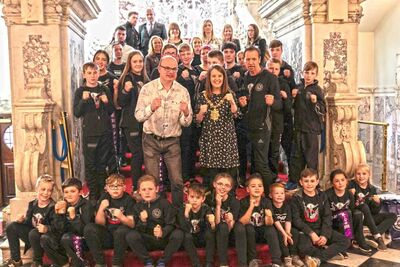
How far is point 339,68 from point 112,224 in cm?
324

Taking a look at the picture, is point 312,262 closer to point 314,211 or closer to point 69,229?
point 314,211

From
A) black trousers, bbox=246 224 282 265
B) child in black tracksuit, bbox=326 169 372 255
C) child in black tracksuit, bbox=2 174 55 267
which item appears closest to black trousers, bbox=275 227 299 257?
black trousers, bbox=246 224 282 265

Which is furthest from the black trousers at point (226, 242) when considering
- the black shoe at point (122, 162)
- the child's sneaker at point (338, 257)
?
the black shoe at point (122, 162)

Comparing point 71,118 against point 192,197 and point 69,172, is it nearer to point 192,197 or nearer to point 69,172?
point 69,172

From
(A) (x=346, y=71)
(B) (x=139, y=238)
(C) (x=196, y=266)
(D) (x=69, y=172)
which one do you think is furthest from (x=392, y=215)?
(D) (x=69, y=172)

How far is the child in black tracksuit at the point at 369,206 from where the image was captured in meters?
5.26

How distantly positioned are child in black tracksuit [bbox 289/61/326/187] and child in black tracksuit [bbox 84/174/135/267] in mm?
2093

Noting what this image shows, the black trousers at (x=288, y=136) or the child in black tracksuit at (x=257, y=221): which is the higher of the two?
the black trousers at (x=288, y=136)

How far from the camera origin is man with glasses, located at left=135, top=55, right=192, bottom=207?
15.6 ft

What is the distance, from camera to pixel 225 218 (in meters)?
4.69

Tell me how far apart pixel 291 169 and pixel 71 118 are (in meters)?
2.64

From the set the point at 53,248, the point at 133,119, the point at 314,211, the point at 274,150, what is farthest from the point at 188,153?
the point at 53,248

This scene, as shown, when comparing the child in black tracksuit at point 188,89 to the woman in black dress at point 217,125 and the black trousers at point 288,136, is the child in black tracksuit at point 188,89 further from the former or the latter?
the black trousers at point 288,136

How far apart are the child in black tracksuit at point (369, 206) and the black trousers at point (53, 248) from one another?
303cm
